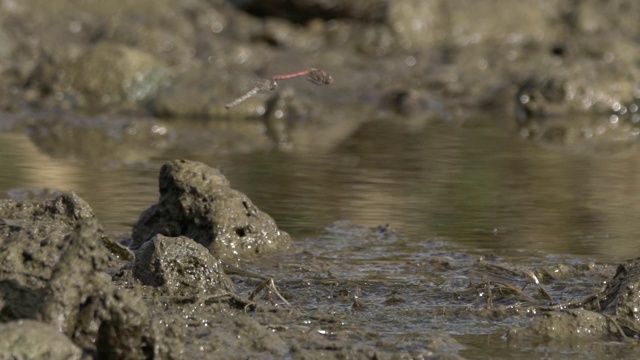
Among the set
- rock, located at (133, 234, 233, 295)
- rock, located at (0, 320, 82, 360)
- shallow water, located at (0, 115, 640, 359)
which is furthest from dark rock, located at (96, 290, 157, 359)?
rock, located at (133, 234, 233, 295)

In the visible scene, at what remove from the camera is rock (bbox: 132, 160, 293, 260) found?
227 inches

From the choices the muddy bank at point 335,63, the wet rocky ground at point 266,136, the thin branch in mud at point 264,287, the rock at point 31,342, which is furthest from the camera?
the muddy bank at point 335,63

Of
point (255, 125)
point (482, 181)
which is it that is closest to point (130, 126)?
point (255, 125)

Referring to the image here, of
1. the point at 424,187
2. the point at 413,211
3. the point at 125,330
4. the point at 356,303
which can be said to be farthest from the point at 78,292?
the point at 424,187

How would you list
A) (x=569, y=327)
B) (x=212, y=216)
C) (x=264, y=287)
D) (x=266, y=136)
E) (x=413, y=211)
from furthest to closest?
(x=266, y=136)
(x=413, y=211)
(x=212, y=216)
(x=264, y=287)
(x=569, y=327)

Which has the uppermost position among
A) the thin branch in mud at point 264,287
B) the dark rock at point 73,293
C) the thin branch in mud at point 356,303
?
the dark rock at point 73,293

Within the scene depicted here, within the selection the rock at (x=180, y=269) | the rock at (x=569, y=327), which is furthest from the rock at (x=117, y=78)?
the rock at (x=569, y=327)

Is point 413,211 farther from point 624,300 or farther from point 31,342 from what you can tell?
point 31,342

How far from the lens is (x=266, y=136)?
1123 centimetres

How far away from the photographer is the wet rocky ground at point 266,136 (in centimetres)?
407

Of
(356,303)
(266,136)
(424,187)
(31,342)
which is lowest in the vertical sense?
(266,136)

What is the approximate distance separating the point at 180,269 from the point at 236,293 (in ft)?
0.73

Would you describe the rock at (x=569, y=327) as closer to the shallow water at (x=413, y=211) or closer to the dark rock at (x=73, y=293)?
the shallow water at (x=413, y=211)

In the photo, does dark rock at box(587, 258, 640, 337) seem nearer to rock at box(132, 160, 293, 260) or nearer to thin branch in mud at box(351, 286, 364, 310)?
thin branch in mud at box(351, 286, 364, 310)
